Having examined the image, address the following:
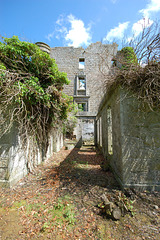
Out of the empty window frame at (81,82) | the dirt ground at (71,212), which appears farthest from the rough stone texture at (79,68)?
the dirt ground at (71,212)

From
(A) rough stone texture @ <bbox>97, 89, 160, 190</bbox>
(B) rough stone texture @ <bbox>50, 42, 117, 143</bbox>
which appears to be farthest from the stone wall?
(B) rough stone texture @ <bbox>50, 42, 117, 143</bbox>

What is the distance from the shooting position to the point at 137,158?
2.86 m

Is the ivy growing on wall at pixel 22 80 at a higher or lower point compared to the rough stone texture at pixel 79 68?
lower

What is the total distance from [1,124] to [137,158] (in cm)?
368

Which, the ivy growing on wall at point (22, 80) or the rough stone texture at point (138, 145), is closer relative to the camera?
the rough stone texture at point (138, 145)

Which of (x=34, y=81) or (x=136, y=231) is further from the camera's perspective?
(x=34, y=81)

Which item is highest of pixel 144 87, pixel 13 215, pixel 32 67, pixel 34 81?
pixel 32 67

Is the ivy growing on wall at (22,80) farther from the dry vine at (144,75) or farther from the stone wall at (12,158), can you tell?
the dry vine at (144,75)

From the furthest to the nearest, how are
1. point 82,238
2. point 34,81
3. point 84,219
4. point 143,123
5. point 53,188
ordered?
point 34,81 → point 53,188 → point 143,123 → point 84,219 → point 82,238

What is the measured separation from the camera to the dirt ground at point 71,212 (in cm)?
183

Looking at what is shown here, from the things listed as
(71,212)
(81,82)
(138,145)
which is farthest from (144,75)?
(81,82)

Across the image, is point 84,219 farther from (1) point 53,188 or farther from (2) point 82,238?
(1) point 53,188

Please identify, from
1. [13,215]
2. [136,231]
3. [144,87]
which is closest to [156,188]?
[136,231]

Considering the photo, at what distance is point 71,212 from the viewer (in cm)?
225
